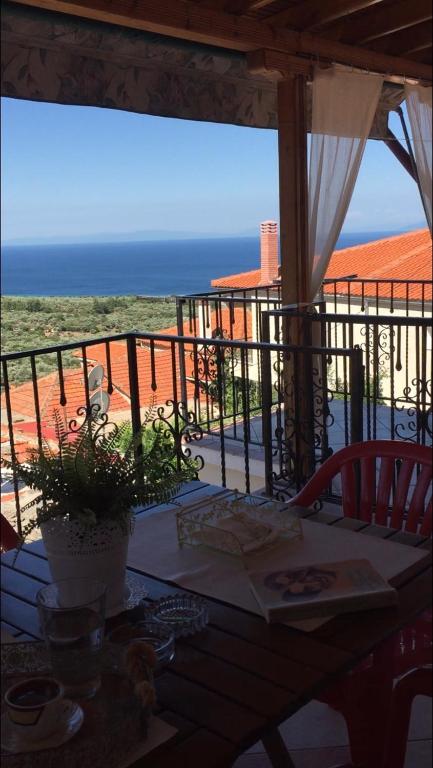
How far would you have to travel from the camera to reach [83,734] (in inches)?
35.5

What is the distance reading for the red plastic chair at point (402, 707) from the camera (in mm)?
1479

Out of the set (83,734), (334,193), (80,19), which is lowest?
(83,734)

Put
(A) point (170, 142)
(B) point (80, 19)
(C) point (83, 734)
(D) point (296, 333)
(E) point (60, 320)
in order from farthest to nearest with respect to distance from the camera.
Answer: (A) point (170, 142) → (E) point (60, 320) → (D) point (296, 333) → (B) point (80, 19) → (C) point (83, 734)

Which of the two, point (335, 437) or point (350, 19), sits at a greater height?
point (350, 19)

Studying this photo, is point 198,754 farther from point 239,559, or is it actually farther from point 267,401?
point 267,401

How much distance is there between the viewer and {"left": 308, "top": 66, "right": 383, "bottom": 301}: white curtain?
4.60 metres

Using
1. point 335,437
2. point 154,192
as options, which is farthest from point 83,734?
point 154,192

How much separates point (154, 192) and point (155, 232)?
1879 mm

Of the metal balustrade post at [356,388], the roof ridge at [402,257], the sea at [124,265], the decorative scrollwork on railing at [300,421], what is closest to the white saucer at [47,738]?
the metal balustrade post at [356,388]

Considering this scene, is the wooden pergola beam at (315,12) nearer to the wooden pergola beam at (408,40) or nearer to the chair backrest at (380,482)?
the wooden pergola beam at (408,40)

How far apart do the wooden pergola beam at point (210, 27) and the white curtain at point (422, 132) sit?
353 mm

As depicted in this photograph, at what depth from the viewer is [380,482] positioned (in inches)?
73.5

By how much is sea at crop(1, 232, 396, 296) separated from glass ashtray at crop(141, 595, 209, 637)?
27.2 m

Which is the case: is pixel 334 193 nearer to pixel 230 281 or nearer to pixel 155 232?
pixel 230 281
